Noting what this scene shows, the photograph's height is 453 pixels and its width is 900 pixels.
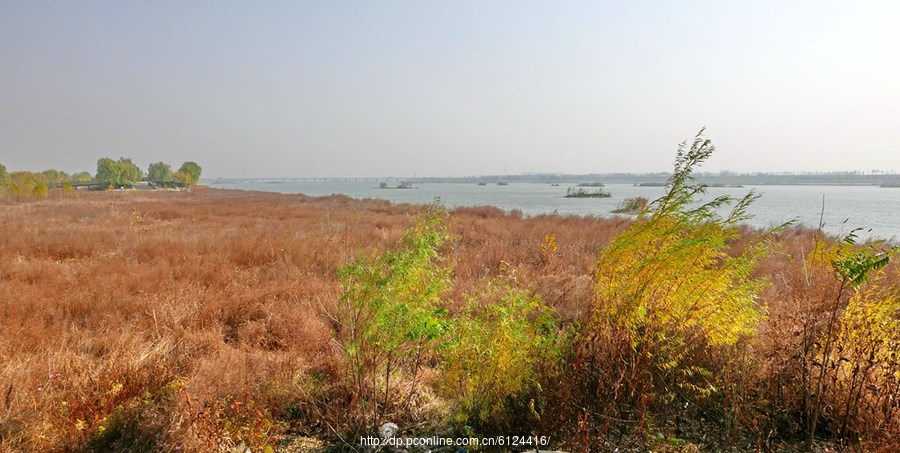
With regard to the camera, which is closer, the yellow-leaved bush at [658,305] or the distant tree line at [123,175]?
the yellow-leaved bush at [658,305]

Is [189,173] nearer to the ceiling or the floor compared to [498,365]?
nearer to the ceiling

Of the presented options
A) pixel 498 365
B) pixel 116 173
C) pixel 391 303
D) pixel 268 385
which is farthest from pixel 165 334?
pixel 116 173

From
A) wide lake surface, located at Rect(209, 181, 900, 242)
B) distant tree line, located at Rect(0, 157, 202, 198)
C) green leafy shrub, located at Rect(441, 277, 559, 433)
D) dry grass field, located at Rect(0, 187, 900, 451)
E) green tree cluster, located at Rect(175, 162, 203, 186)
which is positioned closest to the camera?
dry grass field, located at Rect(0, 187, 900, 451)

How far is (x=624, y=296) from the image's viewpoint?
10.0 ft

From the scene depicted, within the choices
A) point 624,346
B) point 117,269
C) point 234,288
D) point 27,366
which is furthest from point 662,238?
point 117,269

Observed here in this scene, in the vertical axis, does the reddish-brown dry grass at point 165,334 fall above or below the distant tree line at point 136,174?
below

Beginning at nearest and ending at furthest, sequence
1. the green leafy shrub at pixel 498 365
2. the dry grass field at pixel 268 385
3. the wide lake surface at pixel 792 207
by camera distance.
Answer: the dry grass field at pixel 268 385, the green leafy shrub at pixel 498 365, the wide lake surface at pixel 792 207

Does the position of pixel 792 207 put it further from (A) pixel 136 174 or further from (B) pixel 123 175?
(A) pixel 136 174

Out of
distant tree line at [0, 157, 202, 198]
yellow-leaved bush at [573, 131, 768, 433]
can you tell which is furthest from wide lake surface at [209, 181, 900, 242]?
distant tree line at [0, 157, 202, 198]

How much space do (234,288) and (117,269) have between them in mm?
3177

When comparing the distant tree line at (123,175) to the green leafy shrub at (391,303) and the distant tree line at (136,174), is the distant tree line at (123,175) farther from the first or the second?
the green leafy shrub at (391,303)

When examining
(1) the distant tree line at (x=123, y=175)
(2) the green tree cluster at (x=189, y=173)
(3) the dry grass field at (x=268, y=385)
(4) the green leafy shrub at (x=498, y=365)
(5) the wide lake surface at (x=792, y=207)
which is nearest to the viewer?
(3) the dry grass field at (x=268, y=385)

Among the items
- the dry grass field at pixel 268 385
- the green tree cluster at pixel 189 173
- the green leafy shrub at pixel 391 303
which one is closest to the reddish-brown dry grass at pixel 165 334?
the dry grass field at pixel 268 385

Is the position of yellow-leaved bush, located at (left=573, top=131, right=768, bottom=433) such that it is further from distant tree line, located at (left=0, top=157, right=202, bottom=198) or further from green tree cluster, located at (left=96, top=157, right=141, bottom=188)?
green tree cluster, located at (left=96, top=157, right=141, bottom=188)
